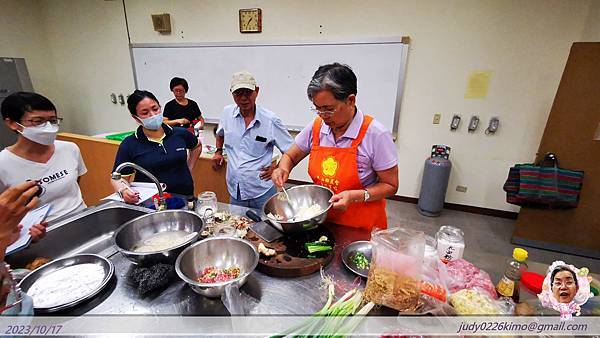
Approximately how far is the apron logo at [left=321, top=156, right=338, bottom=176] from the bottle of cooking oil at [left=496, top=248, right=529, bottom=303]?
83 centimetres

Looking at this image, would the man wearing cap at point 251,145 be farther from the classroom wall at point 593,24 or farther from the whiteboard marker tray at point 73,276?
the classroom wall at point 593,24

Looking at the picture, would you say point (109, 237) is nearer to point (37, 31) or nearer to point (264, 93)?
point (264, 93)

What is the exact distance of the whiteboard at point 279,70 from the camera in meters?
3.55

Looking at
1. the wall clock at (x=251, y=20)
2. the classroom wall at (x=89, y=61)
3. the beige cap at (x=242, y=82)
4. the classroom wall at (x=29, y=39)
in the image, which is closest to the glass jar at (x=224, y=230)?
the beige cap at (x=242, y=82)

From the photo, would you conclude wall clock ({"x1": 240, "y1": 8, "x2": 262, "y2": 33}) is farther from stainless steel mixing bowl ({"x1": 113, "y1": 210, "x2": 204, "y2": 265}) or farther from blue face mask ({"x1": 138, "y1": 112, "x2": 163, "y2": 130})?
stainless steel mixing bowl ({"x1": 113, "y1": 210, "x2": 204, "y2": 265})

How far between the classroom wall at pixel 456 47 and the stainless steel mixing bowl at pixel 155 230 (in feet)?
10.6

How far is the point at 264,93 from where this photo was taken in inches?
165

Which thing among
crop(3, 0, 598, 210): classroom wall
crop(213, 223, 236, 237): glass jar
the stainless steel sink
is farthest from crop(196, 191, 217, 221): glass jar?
crop(3, 0, 598, 210): classroom wall

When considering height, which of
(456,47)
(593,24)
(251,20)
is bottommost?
(456,47)

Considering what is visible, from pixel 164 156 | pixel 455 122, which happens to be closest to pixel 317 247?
pixel 164 156

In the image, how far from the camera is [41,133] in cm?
151

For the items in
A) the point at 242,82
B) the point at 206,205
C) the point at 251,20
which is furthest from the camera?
the point at 251,20

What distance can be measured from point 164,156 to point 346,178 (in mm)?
1303

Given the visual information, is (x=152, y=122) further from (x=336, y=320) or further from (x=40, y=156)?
(x=336, y=320)
